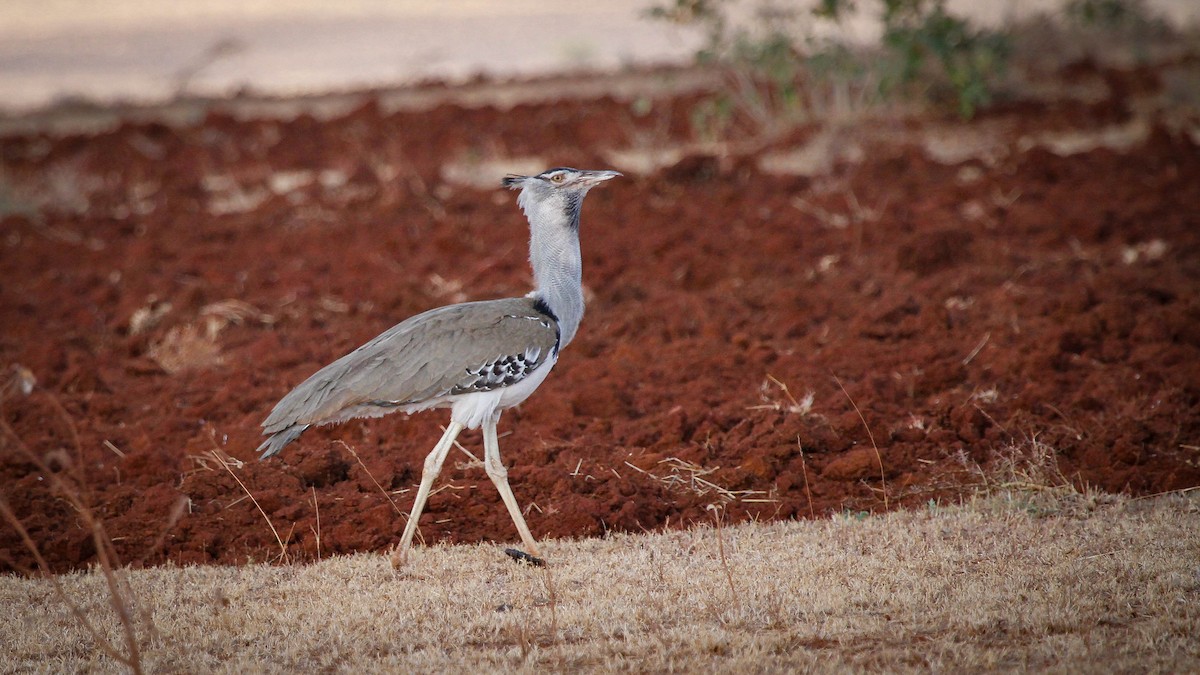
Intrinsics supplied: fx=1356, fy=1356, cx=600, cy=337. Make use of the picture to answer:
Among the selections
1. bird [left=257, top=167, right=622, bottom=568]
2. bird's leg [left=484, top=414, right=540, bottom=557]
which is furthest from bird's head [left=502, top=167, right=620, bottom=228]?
bird's leg [left=484, top=414, right=540, bottom=557]

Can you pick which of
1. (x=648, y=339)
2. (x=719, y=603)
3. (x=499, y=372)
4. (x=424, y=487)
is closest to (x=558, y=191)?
(x=499, y=372)

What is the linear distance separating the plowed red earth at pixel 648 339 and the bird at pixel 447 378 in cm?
60

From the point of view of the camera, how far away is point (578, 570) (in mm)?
5738

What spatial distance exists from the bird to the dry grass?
1.45 feet

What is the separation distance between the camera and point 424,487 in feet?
19.2

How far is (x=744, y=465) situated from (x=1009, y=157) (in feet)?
29.0

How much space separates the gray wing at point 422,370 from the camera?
5773 millimetres

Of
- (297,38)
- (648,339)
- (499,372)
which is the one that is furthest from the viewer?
(297,38)

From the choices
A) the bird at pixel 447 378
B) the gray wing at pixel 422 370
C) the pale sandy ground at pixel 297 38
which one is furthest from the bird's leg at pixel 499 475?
the pale sandy ground at pixel 297 38

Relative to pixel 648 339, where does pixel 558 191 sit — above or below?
above

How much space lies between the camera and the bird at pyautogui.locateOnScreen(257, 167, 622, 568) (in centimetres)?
579

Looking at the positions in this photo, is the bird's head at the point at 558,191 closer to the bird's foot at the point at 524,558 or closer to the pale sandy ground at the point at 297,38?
the bird's foot at the point at 524,558

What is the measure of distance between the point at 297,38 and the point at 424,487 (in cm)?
4778

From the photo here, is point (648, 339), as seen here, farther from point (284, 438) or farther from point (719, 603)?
point (719, 603)
